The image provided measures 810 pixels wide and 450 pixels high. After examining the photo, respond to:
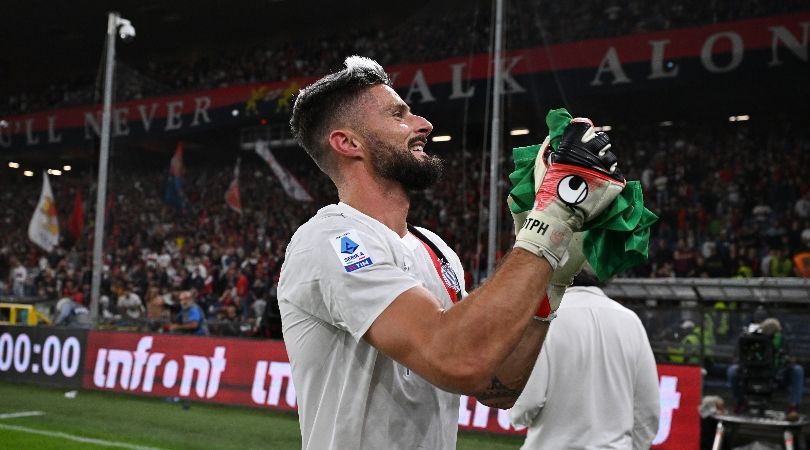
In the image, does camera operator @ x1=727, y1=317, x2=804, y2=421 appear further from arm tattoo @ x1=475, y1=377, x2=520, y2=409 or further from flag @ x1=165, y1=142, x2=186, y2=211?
flag @ x1=165, y1=142, x2=186, y2=211

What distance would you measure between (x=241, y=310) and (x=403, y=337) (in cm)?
1597

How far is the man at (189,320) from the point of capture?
13867 millimetres

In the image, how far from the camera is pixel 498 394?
2.58 meters

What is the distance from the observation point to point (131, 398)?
39.7 feet

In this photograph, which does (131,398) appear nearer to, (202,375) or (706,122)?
(202,375)

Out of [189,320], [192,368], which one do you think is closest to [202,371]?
[192,368]

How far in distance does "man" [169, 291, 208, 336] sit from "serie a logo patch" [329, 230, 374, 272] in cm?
1185

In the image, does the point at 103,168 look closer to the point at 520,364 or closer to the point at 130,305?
the point at 130,305

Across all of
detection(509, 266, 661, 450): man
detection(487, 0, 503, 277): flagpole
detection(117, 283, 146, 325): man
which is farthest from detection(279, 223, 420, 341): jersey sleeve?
detection(117, 283, 146, 325): man

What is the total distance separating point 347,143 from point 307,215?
789 inches

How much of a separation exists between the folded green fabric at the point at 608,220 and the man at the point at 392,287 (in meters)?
0.07

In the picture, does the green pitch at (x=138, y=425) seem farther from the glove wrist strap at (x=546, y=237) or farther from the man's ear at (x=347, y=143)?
the glove wrist strap at (x=546, y=237)

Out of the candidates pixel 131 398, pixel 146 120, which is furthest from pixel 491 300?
pixel 146 120

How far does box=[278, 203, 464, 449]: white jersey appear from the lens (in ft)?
7.10
